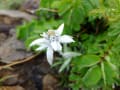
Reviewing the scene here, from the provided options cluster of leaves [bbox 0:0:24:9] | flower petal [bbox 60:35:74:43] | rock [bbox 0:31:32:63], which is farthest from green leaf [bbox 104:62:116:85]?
cluster of leaves [bbox 0:0:24:9]

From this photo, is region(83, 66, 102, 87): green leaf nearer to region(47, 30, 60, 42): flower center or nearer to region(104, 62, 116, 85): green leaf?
region(104, 62, 116, 85): green leaf

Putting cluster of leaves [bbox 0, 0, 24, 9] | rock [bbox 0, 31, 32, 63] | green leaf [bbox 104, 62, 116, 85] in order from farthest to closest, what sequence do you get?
cluster of leaves [bbox 0, 0, 24, 9] < rock [bbox 0, 31, 32, 63] < green leaf [bbox 104, 62, 116, 85]

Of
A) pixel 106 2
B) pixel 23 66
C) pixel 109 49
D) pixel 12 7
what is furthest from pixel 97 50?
pixel 12 7

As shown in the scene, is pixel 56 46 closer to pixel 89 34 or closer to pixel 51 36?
pixel 51 36

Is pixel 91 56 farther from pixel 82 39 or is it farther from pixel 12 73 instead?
pixel 12 73

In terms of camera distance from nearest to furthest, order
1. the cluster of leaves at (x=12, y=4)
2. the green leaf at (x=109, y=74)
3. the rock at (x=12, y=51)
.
Answer: the green leaf at (x=109, y=74), the rock at (x=12, y=51), the cluster of leaves at (x=12, y=4)

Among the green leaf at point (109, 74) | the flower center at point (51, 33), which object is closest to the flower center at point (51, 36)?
the flower center at point (51, 33)

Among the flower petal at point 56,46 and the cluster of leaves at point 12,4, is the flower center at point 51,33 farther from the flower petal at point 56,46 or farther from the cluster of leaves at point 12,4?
the cluster of leaves at point 12,4

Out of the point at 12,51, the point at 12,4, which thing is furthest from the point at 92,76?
the point at 12,4
